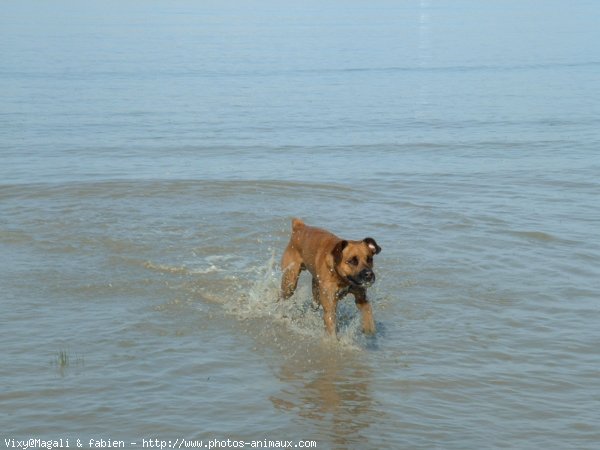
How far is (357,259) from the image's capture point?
8.48 m

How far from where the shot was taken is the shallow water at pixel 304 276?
24.0 ft

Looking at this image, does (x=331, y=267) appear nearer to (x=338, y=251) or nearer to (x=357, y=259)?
(x=338, y=251)

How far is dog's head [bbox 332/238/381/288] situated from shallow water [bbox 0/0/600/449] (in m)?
0.76

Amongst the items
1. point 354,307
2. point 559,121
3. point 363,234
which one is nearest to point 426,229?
point 363,234

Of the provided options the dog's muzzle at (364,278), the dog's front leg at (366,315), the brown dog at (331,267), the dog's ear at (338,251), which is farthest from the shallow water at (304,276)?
the dog's ear at (338,251)

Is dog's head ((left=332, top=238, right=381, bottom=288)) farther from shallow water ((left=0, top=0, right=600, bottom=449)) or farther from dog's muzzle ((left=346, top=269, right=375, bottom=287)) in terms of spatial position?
shallow water ((left=0, top=0, right=600, bottom=449))

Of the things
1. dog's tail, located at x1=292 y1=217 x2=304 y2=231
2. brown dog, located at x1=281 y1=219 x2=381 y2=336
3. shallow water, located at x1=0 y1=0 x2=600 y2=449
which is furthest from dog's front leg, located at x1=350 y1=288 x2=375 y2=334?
dog's tail, located at x1=292 y1=217 x2=304 y2=231

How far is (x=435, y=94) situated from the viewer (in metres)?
29.8

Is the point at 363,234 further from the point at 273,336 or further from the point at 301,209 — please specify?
the point at 273,336

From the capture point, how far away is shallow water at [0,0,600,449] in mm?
7328

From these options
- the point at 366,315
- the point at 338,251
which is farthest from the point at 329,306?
the point at 338,251

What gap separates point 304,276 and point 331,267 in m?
2.55

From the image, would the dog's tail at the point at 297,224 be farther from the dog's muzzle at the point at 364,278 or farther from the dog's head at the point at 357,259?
the dog's muzzle at the point at 364,278

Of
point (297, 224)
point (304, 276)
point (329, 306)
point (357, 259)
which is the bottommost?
point (304, 276)
